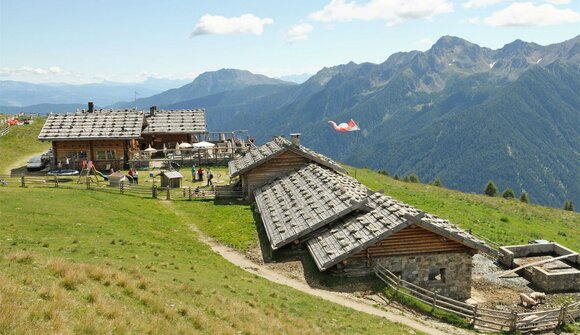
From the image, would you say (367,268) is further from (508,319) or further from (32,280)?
(32,280)

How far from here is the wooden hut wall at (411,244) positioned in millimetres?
25594

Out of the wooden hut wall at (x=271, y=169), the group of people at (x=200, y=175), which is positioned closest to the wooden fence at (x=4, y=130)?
the group of people at (x=200, y=175)

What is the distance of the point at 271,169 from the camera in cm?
4291

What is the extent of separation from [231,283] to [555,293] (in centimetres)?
2016

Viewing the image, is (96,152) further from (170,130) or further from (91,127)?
(170,130)

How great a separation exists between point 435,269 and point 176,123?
53964 millimetres

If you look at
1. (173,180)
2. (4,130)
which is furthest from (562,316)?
(4,130)

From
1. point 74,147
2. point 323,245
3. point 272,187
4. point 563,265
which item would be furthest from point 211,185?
point 563,265

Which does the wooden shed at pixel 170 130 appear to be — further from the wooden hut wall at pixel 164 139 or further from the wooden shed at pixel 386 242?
the wooden shed at pixel 386 242

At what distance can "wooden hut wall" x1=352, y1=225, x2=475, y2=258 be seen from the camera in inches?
1008

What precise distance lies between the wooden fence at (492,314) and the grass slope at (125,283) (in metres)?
4.41

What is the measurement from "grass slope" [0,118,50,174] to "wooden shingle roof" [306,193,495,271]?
1813 inches

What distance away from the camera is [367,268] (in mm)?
25656

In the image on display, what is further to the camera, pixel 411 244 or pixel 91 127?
pixel 91 127
